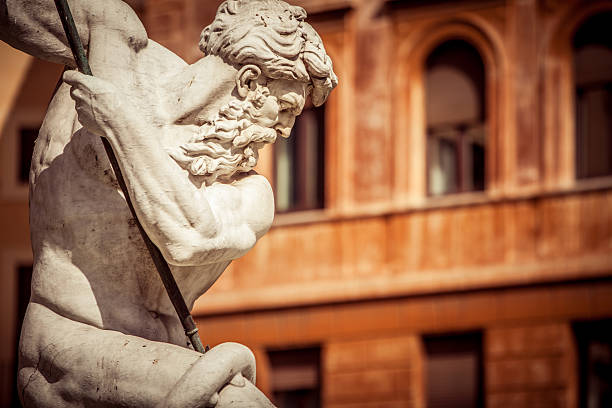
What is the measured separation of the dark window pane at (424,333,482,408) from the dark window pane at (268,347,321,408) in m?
1.58

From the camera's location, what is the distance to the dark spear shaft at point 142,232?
4.55 meters

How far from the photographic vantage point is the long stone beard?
4.75 m

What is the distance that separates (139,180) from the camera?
4.53 metres

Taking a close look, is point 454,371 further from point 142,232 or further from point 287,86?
point 142,232

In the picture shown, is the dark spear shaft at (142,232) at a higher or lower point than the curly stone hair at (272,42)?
lower

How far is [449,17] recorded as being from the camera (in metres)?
24.6

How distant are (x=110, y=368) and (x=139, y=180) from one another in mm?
436

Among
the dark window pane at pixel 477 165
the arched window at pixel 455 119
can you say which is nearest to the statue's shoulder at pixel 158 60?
the arched window at pixel 455 119

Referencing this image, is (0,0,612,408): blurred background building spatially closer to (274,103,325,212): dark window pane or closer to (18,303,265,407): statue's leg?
(274,103,325,212): dark window pane

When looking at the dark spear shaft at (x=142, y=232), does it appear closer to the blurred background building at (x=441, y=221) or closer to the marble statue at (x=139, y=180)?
the marble statue at (x=139, y=180)

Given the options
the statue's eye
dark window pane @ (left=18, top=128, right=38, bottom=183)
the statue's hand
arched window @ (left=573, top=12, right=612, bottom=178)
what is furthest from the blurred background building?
the statue's hand

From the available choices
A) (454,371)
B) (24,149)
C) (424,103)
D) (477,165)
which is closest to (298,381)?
(454,371)

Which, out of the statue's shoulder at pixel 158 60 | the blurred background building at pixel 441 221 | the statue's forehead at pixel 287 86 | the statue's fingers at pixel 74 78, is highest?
the blurred background building at pixel 441 221

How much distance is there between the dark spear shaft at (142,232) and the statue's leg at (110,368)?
0.09 meters
